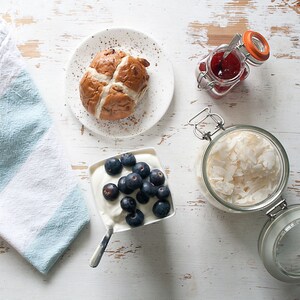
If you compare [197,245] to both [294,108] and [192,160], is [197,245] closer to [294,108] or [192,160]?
[192,160]

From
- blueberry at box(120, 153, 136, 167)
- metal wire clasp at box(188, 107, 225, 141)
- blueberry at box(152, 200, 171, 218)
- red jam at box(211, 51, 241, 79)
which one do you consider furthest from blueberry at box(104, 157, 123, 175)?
red jam at box(211, 51, 241, 79)

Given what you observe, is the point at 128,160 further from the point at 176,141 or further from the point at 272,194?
the point at 272,194

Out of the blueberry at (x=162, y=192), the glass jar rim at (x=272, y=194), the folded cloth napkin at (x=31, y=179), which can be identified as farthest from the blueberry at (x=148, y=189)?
the folded cloth napkin at (x=31, y=179)

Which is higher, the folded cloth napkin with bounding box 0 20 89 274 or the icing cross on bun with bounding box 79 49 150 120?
the icing cross on bun with bounding box 79 49 150 120

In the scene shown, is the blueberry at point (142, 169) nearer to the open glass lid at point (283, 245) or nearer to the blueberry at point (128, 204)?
the blueberry at point (128, 204)

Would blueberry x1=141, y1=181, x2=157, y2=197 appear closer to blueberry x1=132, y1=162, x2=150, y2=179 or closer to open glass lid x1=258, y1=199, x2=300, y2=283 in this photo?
blueberry x1=132, y1=162, x2=150, y2=179

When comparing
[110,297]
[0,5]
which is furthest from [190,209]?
[0,5]
